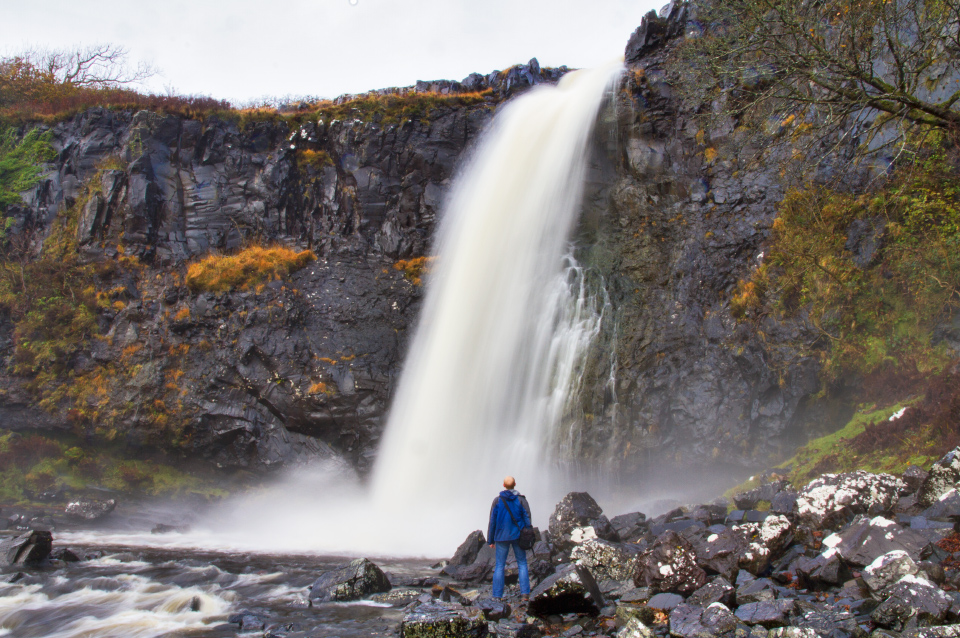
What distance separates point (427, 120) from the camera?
20.9 m

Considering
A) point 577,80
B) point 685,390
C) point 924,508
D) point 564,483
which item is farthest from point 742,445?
point 577,80

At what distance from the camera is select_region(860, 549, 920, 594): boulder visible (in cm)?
586

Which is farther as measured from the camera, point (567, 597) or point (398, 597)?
point (398, 597)

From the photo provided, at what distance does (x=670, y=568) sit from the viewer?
7254 mm

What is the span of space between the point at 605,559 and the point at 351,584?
404 cm

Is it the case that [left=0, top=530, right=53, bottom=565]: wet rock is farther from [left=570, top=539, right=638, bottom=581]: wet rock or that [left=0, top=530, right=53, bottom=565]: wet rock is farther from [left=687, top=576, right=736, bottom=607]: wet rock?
[left=687, top=576, right=736, bottom=607]: wet rock

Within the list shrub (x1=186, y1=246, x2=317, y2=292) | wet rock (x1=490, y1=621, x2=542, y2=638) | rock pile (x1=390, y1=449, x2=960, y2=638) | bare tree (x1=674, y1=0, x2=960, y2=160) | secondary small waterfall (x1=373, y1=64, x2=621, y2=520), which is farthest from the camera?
shrub (x1=186, y1=246, x2=317, y2=292)

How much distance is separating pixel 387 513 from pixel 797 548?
10.4 m

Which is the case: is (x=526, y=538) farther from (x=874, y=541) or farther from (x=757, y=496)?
(x=757, y=496)

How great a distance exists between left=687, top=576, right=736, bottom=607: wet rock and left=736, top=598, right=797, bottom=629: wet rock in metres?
0.31

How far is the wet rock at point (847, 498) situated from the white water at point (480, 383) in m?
6.66

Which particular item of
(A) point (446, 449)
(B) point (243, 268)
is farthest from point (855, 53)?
(B) point (243, 268)

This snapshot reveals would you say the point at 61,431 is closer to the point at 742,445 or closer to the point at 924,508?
the point at 742,445

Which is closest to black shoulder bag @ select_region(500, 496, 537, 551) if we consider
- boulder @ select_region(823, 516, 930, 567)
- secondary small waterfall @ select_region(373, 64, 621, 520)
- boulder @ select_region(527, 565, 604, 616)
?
boulder @ select_region(527, 565, 604, 616)
